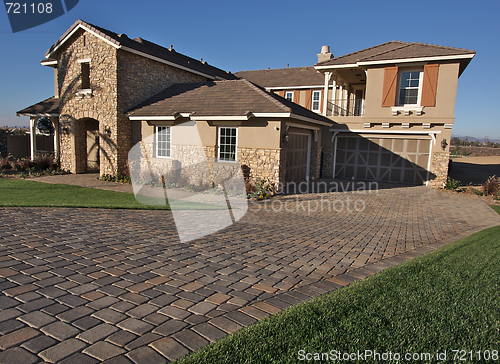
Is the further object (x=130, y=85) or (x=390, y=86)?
(x=390, y=86)

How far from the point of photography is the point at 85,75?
17156 mm

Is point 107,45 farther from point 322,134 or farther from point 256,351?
point 256,351

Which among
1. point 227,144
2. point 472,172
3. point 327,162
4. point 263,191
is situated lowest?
point 263,191

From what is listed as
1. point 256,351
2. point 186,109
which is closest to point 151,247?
point 256,351

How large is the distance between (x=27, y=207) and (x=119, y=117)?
8.06 meters

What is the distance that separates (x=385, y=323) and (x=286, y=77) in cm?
2630

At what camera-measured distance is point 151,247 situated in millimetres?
A: 5945

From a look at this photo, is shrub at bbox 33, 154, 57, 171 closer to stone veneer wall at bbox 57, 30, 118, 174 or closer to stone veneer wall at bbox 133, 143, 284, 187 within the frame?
stone veneer wall at bbox 57, 30, 118, 174

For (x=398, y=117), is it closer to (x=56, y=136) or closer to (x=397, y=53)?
(x=397, y=53)

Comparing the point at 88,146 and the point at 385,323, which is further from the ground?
the point at 88,146

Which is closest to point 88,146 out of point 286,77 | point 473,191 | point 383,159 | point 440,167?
point 286,77

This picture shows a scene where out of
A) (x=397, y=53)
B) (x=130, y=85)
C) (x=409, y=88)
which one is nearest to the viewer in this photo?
(x=130, y=85)

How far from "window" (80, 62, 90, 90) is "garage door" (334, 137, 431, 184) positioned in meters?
15.0

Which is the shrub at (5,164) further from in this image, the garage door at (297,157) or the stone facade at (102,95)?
the garage door at (297,157)
